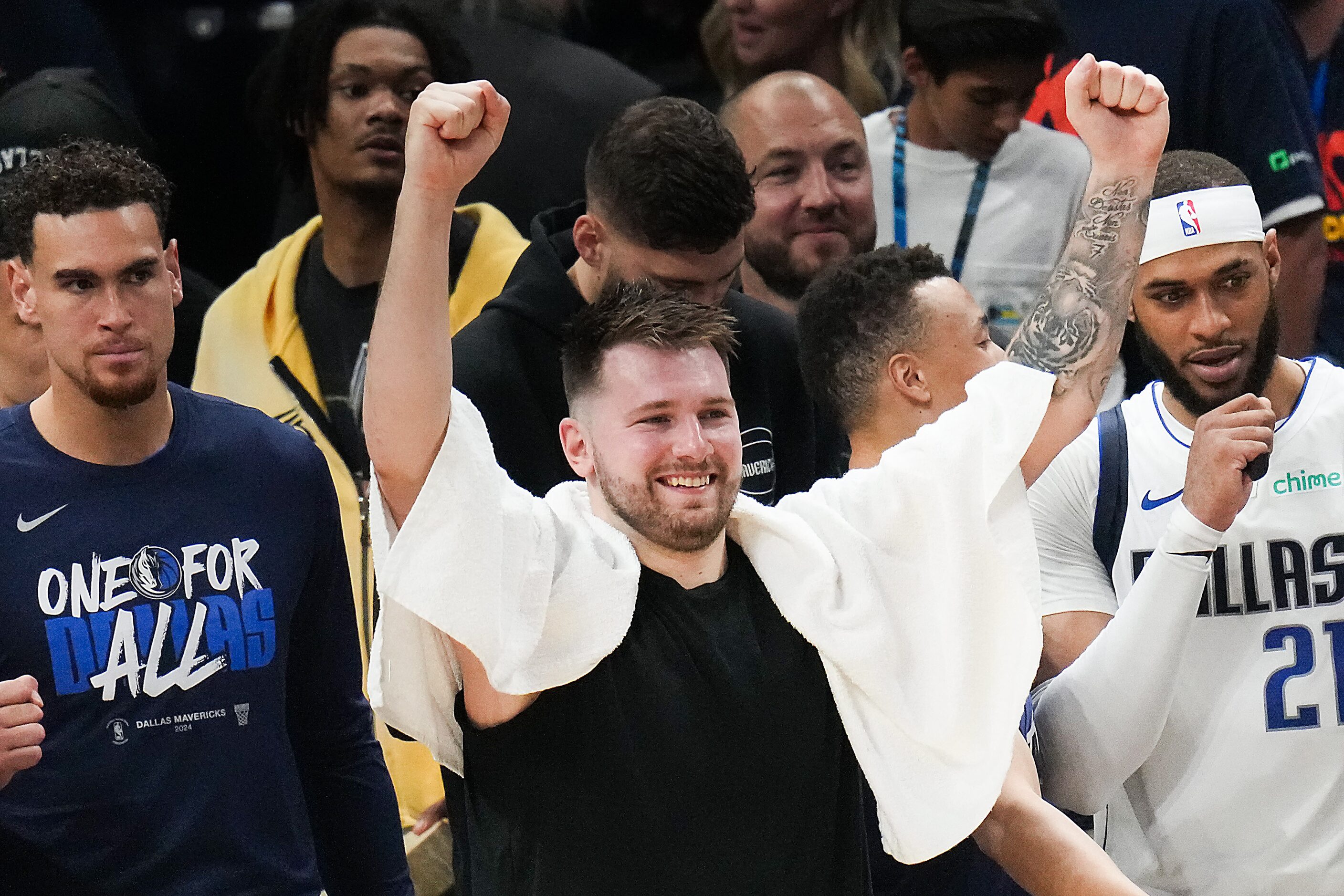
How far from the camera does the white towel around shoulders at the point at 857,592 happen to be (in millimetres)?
2377

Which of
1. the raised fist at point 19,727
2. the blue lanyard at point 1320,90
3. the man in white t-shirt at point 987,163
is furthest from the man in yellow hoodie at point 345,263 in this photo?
the blue lanyard at point 1320,90

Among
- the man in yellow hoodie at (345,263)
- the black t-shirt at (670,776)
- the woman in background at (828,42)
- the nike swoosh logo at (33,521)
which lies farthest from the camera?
the woman in background at (828,42)

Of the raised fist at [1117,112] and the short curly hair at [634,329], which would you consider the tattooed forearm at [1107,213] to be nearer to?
the raised fist at [1117,112]

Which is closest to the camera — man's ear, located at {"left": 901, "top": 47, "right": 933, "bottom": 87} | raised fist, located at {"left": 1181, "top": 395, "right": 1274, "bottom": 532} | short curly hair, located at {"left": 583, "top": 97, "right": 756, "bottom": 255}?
raised fist, located at {"left": 1181, "top": 395, "right": 1274, "bottom": 532}

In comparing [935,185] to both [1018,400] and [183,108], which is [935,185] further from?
[183,108]

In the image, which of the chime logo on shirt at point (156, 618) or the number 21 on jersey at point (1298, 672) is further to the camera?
the number 21 on jersey at point (1298, 672)

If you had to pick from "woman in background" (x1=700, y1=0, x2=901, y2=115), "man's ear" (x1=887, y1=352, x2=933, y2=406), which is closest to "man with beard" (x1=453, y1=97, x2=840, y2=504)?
"man's ear" (x1=887, y1=352, x2=933, y2=406)

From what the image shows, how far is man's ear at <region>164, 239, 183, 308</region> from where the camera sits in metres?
3.12

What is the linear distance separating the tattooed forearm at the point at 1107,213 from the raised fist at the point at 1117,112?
42 mm

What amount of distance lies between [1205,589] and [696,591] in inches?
41.6

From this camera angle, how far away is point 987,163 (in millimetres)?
4355

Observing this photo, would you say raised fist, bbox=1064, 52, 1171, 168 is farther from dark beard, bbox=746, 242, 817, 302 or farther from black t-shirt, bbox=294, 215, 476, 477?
black t-shirt, bbox=294, 215, 476, 477

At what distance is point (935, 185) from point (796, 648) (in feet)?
6.64

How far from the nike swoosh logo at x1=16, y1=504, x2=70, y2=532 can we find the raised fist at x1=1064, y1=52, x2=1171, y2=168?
1681mm
